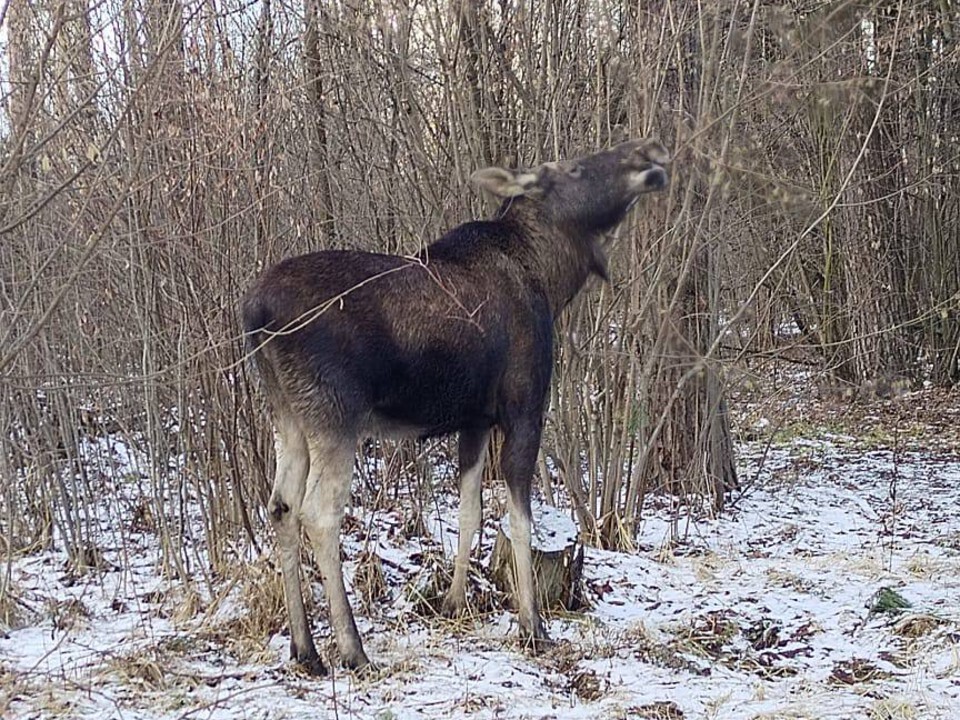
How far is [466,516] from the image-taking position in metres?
5.62

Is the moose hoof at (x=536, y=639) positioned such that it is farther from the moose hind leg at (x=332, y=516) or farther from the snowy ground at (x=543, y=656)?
the moose hind leg at (x=332, y=516)

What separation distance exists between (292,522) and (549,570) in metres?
1.51

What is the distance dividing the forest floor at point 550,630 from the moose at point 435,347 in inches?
12.1

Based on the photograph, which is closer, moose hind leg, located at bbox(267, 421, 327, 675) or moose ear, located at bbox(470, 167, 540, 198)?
moose hind leg, located at bbox(267, 421, 327, 675)

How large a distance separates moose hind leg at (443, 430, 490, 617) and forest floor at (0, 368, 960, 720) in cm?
12

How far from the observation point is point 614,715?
14.8ft

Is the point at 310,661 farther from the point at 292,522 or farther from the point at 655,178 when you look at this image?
the point at 655,178

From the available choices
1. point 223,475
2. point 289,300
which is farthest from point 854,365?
point 289,300

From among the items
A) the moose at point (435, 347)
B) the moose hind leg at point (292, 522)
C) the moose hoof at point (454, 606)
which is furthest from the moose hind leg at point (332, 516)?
→ the moose hoof at point (454, 606)

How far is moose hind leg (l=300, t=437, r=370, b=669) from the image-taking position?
4773 mm

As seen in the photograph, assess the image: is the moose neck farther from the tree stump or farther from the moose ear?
the tree stump

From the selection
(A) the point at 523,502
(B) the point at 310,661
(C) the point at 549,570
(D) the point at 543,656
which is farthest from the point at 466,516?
(B) the point at 310,661

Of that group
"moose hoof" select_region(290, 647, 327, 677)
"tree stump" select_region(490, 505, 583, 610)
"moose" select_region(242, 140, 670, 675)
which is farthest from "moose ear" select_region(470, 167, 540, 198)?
"moose hoof" select_region(290, 647, 327, 677)

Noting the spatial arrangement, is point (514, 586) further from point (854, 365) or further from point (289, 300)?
point (854, 365)
